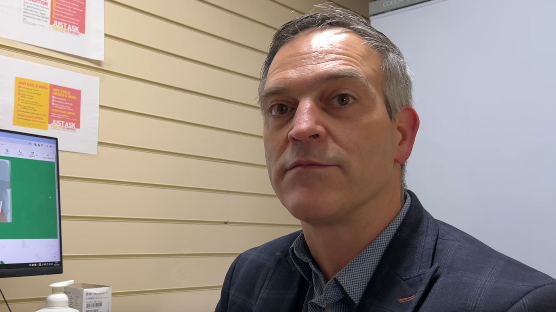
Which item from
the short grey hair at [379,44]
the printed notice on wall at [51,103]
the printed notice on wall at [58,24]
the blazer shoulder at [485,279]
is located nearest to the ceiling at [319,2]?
the printed notice on wall at [58,24]

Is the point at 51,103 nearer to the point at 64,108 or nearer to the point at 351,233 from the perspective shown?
the point at 64,108

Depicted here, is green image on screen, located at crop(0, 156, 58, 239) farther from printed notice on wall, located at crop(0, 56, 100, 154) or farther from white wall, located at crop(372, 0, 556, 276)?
white wall, located at crop(372, 0, 556, 276)

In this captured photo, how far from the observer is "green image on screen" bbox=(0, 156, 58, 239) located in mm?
1594

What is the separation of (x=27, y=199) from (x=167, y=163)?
0.80 metres

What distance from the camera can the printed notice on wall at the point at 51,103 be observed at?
1.88 m

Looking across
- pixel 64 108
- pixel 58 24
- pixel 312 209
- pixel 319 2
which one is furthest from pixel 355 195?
pixel 319 2

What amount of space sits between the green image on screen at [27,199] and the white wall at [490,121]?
164cm

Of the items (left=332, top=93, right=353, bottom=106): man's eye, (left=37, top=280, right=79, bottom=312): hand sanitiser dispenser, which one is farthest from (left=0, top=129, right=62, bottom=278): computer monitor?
(left=332, top=93, right=353, bottom=106): man's eye

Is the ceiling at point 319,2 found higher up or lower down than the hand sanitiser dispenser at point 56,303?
higher up

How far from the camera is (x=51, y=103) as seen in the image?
6.50ft

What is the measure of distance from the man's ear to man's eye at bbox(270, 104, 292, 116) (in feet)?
0.92

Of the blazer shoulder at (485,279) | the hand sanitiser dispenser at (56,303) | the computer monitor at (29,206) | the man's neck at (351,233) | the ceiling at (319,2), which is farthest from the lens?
the ceiling at (319,2)

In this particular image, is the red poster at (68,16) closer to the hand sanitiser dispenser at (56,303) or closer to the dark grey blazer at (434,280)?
the hand sanitiser dispenser at (56,303)

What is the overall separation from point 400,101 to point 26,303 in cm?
148
